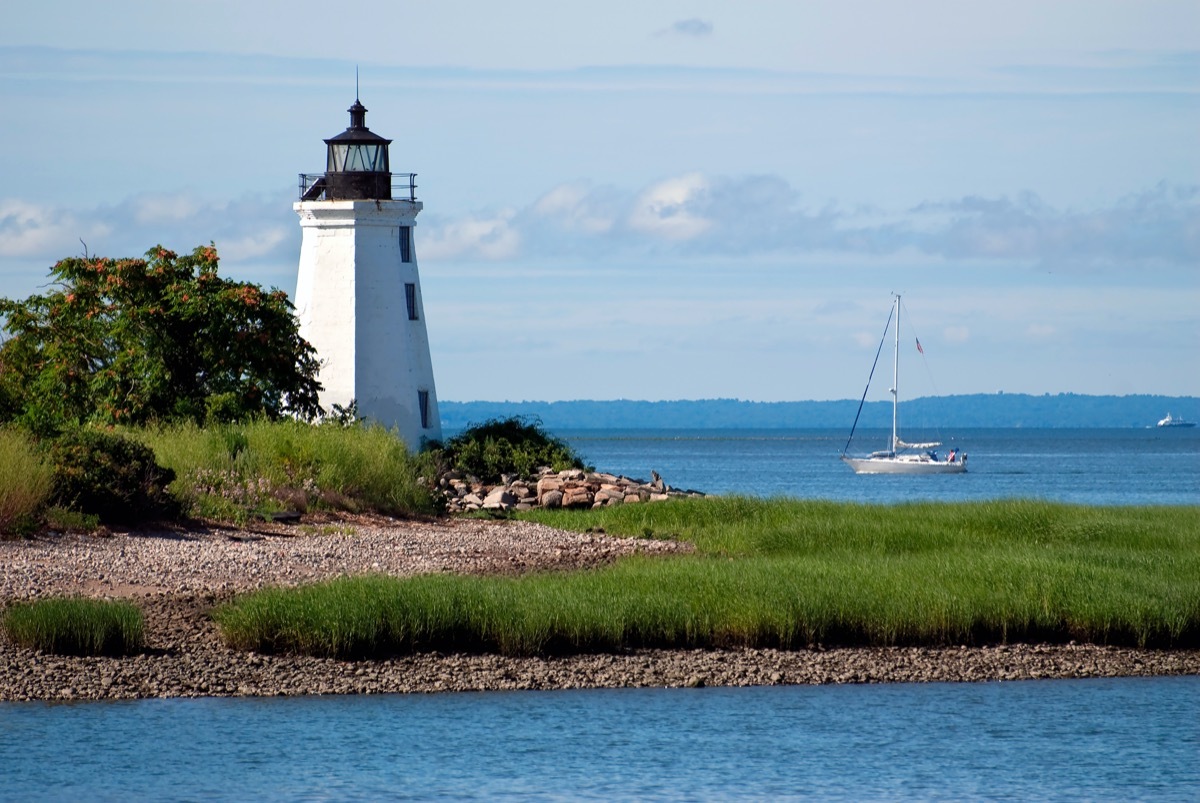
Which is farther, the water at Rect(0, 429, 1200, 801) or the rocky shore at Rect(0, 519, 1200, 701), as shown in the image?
the rocky shore at Rect(0, 519, 1200, 701)

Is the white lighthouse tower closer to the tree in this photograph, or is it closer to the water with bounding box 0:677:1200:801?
the tree

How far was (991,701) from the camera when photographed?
722 inches

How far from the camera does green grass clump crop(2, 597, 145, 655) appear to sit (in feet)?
58.2

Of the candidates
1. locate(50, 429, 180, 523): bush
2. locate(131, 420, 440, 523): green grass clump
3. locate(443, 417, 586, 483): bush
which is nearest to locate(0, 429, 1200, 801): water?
locate(50, 429, 180, 523): bush

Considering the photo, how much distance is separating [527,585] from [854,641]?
13.6ft

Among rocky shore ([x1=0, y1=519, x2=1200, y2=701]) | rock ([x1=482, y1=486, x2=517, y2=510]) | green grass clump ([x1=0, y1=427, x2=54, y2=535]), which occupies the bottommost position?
rocky shore ([x1=0, y1=519, x2=1200, y2=701])

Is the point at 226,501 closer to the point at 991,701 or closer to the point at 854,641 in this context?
the point at 854,641

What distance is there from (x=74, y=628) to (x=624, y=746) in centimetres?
618

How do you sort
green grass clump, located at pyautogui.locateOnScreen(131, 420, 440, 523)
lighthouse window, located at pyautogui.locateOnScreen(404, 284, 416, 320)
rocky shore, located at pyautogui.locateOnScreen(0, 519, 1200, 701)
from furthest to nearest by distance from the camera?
lighthouse window, located at pyautogui.locateOnScreen(404, 284, 416, 320), green grass clump, located at pyautogui.locateOnScreen(131, 420, 440, 523), rocky shore, located at pyautogui.locateOnScreen(0, 519, 1200, 701)

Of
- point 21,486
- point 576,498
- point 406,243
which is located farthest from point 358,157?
point 21,486

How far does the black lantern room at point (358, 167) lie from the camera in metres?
37.4

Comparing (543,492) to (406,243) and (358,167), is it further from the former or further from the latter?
(358,167)

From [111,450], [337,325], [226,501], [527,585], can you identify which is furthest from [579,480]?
[527,585]

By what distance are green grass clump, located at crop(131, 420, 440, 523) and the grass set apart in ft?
22.9
